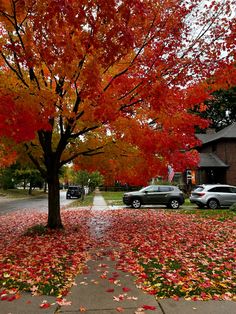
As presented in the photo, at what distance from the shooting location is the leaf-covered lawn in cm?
530

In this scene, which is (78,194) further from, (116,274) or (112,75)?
(116,274)

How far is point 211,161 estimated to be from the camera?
34.5m

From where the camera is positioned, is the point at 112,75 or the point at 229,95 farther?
the point at 229,95

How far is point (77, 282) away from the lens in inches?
217

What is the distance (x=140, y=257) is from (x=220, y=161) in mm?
29135

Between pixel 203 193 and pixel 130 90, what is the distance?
47.4 feet

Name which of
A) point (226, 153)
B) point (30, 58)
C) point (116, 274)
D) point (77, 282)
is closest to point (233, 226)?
point (116, 274)

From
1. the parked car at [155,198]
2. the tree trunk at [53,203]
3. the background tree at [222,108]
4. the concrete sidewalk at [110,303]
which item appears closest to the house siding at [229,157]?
the parked car at [155,198]

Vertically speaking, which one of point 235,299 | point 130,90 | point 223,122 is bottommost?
point 235,299

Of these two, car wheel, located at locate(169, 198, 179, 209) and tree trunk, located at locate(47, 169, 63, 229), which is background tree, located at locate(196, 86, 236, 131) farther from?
tree trunk, located at locate(47, 169, 63, 229)

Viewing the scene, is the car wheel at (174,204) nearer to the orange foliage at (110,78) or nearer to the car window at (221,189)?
the car window at (221,189)

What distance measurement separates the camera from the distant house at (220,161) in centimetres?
3353

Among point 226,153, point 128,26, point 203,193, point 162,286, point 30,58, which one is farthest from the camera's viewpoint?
point 226,153

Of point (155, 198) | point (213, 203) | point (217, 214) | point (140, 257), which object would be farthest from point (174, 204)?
point (140, 257)
